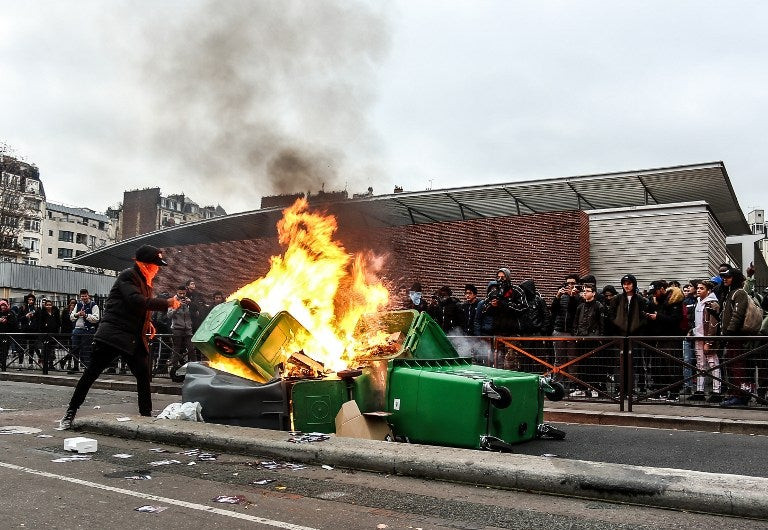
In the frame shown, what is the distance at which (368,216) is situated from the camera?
40.3 feet

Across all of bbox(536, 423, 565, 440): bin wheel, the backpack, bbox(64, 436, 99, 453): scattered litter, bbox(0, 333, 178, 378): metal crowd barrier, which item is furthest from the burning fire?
bbox(0, 333, 178, 378): metal crowd barrier

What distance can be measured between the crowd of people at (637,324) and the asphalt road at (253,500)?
5.83 m

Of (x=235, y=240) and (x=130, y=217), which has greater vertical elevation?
(x=130, y=217)

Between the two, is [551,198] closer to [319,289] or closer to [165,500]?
[319,289]

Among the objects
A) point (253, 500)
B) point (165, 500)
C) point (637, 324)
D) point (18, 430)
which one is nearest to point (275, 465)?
point (253, 500)

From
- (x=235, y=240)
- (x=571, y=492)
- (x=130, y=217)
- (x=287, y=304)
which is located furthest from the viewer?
(x=130, y=217)

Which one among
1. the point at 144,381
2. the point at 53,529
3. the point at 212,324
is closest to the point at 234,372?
the point at 212,324

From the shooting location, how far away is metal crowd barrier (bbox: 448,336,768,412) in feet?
31.5

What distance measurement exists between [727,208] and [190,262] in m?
17.1

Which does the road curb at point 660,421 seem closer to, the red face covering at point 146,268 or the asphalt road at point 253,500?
the asphalt road at point 253,500

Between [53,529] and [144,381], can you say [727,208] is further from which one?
[53,529]

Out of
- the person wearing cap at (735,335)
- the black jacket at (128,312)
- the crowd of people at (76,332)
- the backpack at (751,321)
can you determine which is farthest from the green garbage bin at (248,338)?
the backpack at (751,321)

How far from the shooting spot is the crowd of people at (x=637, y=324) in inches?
386

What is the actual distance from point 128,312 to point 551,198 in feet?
49.3
